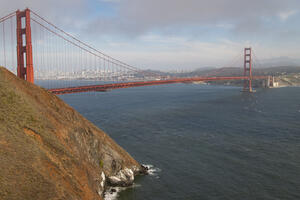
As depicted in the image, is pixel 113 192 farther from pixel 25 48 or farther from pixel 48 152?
pixel 25 48

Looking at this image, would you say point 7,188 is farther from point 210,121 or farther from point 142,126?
point 210,121

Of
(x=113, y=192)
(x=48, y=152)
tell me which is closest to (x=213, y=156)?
(x=113, y=192)

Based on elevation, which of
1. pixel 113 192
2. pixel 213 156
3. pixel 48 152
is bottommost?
pixel 113 192

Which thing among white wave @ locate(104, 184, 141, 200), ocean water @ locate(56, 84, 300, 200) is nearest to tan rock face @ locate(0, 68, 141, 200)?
white wave @ locate(104, 184, 141, 200)

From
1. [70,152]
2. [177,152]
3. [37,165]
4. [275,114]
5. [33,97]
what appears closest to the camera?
[37,165]

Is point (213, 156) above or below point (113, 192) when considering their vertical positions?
above

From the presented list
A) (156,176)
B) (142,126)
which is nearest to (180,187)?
(156,176)

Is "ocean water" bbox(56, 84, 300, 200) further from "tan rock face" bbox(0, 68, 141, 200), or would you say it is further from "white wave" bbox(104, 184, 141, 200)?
"tan rock face" bbox(0, 68, 141, 200)

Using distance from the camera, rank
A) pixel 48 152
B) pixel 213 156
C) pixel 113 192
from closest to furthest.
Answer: pixel 48 152 → pixel 113 192 → pixel 213 156
